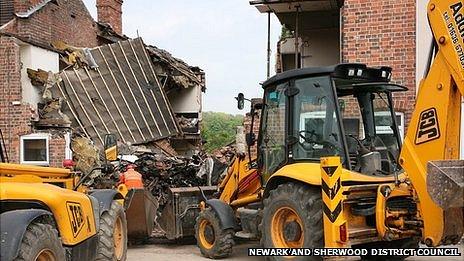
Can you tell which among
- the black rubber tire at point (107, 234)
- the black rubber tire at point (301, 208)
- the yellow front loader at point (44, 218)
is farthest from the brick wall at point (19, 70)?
the black rubber tire at point (301, 208)

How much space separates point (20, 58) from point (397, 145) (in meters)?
9.47

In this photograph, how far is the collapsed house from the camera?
13.6m

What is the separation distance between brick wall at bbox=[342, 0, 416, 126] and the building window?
7.12 m

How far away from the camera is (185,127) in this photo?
18.0 m

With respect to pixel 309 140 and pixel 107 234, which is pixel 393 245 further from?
pixel 107 234

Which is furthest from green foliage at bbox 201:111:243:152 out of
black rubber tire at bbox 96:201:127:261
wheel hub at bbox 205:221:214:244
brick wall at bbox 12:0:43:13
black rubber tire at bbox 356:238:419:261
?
black rubber tire at bbox 96:201:127:261

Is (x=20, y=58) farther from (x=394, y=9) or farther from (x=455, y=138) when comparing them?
(x=455, y=138)

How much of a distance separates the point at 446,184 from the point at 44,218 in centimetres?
355

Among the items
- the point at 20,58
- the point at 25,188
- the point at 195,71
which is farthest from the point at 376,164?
A: the point at 195,71

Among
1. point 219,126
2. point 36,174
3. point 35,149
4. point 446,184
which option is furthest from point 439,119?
point 219,126

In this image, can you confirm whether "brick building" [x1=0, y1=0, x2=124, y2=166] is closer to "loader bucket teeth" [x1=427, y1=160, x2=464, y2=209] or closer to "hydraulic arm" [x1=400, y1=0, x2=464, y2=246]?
"hydraulic arm" [x1=400, y1=0, x2=464, y2=246]

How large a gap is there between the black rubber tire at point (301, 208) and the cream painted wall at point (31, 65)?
27.4 ft

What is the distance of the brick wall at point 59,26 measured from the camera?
597 inches

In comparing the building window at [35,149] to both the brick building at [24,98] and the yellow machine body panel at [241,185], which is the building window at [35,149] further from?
the yellow machine body panel at [241,185]
